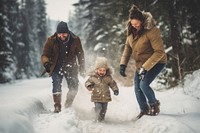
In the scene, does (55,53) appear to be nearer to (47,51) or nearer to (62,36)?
(47,51)

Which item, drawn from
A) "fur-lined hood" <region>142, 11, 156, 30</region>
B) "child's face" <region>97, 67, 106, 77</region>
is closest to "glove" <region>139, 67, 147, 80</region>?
"fur-lined hood" <region>142, 11, 156, 30</region>

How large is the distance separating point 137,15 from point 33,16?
216 feet

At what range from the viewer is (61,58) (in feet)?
24.2

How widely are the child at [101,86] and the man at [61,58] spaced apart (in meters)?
0.45

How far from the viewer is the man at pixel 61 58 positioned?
7156 millimetres

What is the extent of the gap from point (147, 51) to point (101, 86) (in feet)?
5.03

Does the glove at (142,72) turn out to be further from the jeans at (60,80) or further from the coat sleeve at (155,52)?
the jeans at (60,80)

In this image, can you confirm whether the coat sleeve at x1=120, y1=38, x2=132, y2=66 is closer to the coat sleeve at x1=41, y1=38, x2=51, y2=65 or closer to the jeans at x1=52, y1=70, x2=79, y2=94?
the jeans at x1=52, y1=70, x2=79, y2=94

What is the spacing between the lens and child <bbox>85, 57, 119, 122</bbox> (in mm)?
7082

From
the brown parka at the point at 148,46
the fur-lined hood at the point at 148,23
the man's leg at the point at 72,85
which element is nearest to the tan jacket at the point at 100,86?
the man's leg at the point at 72,85

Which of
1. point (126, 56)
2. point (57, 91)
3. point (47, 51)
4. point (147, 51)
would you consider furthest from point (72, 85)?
point (147, 51)

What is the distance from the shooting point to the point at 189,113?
252 inches

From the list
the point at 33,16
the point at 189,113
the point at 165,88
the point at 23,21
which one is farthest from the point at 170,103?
the point at 33,16

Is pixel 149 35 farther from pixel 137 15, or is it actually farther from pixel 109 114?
→ pixel 109 114
